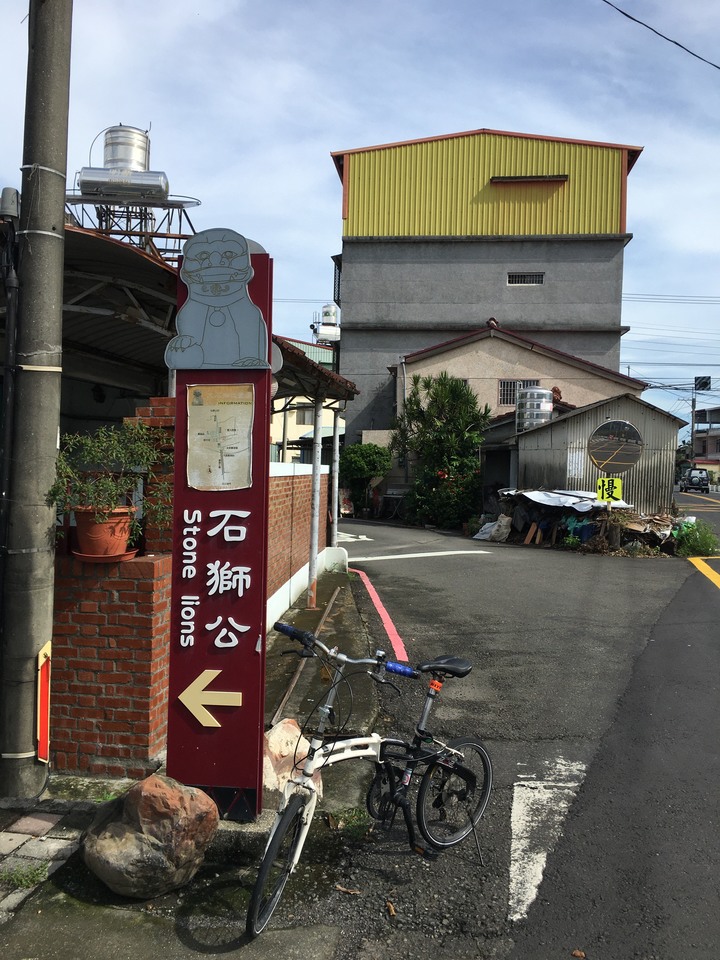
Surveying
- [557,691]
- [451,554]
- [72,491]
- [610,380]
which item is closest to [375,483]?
[610,380]

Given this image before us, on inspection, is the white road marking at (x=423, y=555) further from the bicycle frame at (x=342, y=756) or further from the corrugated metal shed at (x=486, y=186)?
the corrugated metal shed at (x=486, y=186)

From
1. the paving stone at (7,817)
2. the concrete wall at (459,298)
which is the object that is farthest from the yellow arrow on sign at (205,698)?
the concrete wall at (459,298)

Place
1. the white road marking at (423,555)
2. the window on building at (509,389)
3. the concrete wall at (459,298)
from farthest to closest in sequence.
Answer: the concrete wall at (459,298) < the window on building at (509,389) < the white road marking at (423,555)

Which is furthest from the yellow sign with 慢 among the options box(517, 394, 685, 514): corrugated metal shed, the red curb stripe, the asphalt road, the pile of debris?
the red curb stripe

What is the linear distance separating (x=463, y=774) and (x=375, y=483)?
967 inches

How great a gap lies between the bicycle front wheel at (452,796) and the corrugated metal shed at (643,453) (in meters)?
15.7

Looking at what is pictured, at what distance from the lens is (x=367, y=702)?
6395 millimetres

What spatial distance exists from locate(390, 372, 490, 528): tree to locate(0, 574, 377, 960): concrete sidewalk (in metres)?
19.8

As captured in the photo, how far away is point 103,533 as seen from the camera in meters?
4.50

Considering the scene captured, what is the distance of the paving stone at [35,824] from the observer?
13.4 ft

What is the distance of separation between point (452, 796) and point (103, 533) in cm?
247

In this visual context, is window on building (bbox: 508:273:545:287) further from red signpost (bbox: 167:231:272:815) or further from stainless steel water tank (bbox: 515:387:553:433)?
red signpost (bbox: 167:231:272:815)

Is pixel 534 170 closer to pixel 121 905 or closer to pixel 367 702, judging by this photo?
pixel 367 702

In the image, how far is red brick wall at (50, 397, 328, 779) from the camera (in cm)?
460
